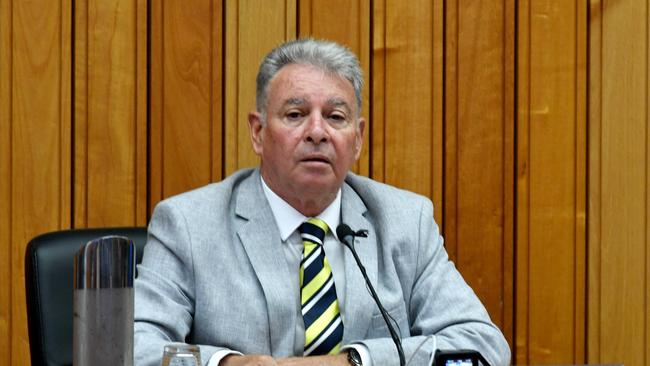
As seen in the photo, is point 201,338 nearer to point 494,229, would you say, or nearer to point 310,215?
point 310,215

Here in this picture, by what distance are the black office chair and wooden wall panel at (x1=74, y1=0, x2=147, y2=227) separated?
1.75 ft

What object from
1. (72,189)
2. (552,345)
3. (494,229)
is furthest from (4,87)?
(552,345)

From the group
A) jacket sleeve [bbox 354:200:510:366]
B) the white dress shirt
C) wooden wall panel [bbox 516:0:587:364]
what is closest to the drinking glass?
jacket sleeve [bbox 354:200:510:366]

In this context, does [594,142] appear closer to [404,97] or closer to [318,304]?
[404,97]

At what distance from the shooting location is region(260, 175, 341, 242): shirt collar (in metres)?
2.71

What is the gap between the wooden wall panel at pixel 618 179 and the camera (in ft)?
11.1

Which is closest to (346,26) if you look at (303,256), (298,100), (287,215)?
(298,100)

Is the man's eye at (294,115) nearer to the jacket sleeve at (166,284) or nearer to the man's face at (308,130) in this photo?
the man's face at (308,130)


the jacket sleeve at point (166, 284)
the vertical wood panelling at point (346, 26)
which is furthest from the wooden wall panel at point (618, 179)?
the jacket sleeve at point (166, 284)

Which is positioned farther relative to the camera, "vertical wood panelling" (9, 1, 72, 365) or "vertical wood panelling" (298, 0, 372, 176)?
"vertical wood panelling" (298, 0, 372, 176)

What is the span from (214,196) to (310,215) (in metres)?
0.28

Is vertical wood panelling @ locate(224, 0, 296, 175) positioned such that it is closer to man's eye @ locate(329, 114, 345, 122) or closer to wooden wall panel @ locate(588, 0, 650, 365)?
man's eye @ locate(329, 114, 345, 122)

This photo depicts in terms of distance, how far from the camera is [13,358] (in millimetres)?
3004

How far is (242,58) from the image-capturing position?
3143 millimetres
